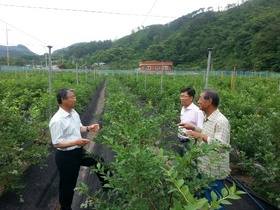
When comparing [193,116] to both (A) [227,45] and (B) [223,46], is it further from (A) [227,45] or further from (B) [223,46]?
(B) [223,46]

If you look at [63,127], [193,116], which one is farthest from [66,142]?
[193,116]

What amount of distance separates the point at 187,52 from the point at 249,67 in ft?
45.8

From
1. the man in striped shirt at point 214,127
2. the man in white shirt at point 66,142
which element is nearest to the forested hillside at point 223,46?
the man in white shirt at point 66,142

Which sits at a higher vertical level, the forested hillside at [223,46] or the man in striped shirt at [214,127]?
the forested hillside at [223,46]

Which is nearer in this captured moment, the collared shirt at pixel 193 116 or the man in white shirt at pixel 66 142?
the man in white shirt at pixel 66 142

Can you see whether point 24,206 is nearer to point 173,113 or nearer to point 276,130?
point 173,113

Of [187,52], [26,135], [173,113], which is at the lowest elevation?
[26,135]

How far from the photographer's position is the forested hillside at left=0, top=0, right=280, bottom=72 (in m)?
38.0

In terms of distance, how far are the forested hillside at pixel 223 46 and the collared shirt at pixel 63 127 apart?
2980 cm

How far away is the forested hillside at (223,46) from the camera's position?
125 feet

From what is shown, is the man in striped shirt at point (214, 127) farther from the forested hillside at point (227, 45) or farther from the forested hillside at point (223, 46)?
the forested hillside at point (227, 45)

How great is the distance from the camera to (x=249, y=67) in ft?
127

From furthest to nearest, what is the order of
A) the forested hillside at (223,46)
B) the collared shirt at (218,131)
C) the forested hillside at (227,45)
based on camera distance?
1. the forested hillside at (227,45)
2. the forested hillside at (223,46)
3. the collared shirt at (218,131)

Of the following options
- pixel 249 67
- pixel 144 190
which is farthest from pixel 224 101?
pixel 249 67
